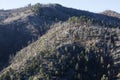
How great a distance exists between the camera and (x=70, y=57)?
145 meters

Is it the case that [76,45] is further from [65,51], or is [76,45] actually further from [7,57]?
[7,57]

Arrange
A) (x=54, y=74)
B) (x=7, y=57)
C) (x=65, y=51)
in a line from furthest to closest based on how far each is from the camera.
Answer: (x=7, y=57)
(x=65, y=51)
(x=54, y=74)

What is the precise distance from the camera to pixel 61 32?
571 ft

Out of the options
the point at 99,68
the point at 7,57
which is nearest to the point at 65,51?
the point at 99,68

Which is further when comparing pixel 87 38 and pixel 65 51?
pixel 87 38

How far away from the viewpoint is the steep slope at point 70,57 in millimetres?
134750

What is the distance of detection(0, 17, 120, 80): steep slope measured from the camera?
135m

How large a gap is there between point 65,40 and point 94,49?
57.7 ft

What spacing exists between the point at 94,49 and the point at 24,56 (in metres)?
33.2

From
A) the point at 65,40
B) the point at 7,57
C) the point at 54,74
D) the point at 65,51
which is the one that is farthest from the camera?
the point at 7,57

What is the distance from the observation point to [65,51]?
149250 millimetres

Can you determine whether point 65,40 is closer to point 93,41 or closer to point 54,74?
point 93,41

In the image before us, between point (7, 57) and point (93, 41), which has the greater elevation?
point (93, 41)

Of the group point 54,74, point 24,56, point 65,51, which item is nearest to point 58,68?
point 54,74
